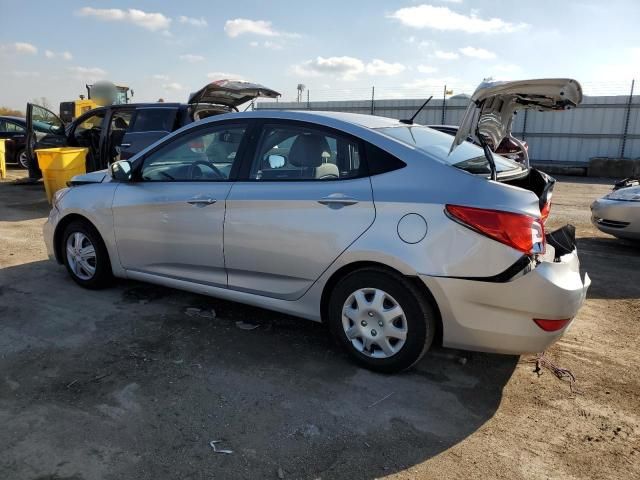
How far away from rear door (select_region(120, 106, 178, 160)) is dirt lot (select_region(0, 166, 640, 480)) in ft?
13.1

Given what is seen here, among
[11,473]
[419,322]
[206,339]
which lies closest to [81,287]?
[206,339]

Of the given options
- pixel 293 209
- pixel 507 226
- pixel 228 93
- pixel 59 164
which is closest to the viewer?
pixel 507 226

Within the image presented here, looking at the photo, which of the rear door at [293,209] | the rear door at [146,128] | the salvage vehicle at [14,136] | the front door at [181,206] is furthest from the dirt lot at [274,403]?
the salvage vehicle at [14,136]

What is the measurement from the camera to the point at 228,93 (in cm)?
796

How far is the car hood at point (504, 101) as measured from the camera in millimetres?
3039

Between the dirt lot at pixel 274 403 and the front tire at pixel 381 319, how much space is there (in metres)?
0.16

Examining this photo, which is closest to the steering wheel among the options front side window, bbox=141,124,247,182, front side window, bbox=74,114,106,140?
front side window, bbox=141,124,247,182

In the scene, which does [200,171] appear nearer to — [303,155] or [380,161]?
[303,155]

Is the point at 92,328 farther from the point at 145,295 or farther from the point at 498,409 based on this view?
the point at 498,409

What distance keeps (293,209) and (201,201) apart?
818 mm

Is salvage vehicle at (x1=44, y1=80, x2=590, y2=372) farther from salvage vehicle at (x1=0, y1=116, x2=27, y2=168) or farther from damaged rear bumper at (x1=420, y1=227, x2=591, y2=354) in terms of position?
salvage vehicle at (x1=0, y1=116, x2=27, y2=168)

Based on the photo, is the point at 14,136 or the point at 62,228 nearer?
the point at 62,228

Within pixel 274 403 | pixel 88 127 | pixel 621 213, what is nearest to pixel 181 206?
pixel 274 403

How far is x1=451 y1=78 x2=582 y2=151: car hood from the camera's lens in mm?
3039
